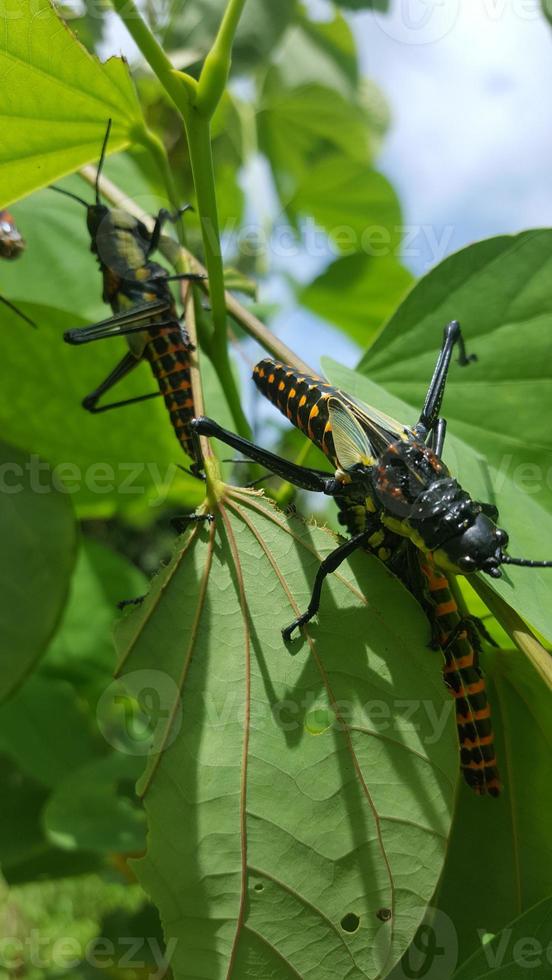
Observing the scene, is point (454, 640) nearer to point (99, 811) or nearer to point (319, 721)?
point (319, 721)

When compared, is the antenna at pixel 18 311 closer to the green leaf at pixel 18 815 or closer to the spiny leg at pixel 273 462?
the spiny leg at pixel 273 462

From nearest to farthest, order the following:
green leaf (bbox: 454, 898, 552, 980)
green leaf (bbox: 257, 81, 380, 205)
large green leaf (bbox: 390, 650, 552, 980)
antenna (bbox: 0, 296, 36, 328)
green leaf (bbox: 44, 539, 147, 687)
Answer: green leaf (bbox: 454, 898, 552, 980) < large green leaf (bbox: 390, 650, 552, 980) < antenna (bbox: 0, 296, 36, 328) < green leaf (bbox: 44, 539, 147, 687) < green leaf (bbox: 257, 81, 380, 205)

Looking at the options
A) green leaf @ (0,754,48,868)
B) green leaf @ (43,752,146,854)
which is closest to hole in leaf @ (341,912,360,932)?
green leaf @ (43,752,146,854)

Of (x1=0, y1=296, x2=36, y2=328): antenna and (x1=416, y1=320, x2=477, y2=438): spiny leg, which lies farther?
(x1=0, y1=296, x2=36, y2=328): antenna

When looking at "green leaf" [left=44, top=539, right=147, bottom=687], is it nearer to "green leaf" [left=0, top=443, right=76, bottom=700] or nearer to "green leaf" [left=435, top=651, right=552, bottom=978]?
"green leaf" [left=0, top=443, right=76, bottom=700]

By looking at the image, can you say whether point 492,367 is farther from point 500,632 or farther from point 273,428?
point 273,428

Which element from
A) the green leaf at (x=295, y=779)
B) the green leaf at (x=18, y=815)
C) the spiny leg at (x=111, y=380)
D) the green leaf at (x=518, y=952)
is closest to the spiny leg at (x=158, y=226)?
the spiny leg at (x=111, y=380)

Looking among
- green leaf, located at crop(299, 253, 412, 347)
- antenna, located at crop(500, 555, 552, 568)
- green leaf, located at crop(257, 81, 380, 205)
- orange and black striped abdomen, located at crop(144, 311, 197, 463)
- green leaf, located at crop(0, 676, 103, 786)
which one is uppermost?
green leaf, located at crop(257, 81, 380, 205)
